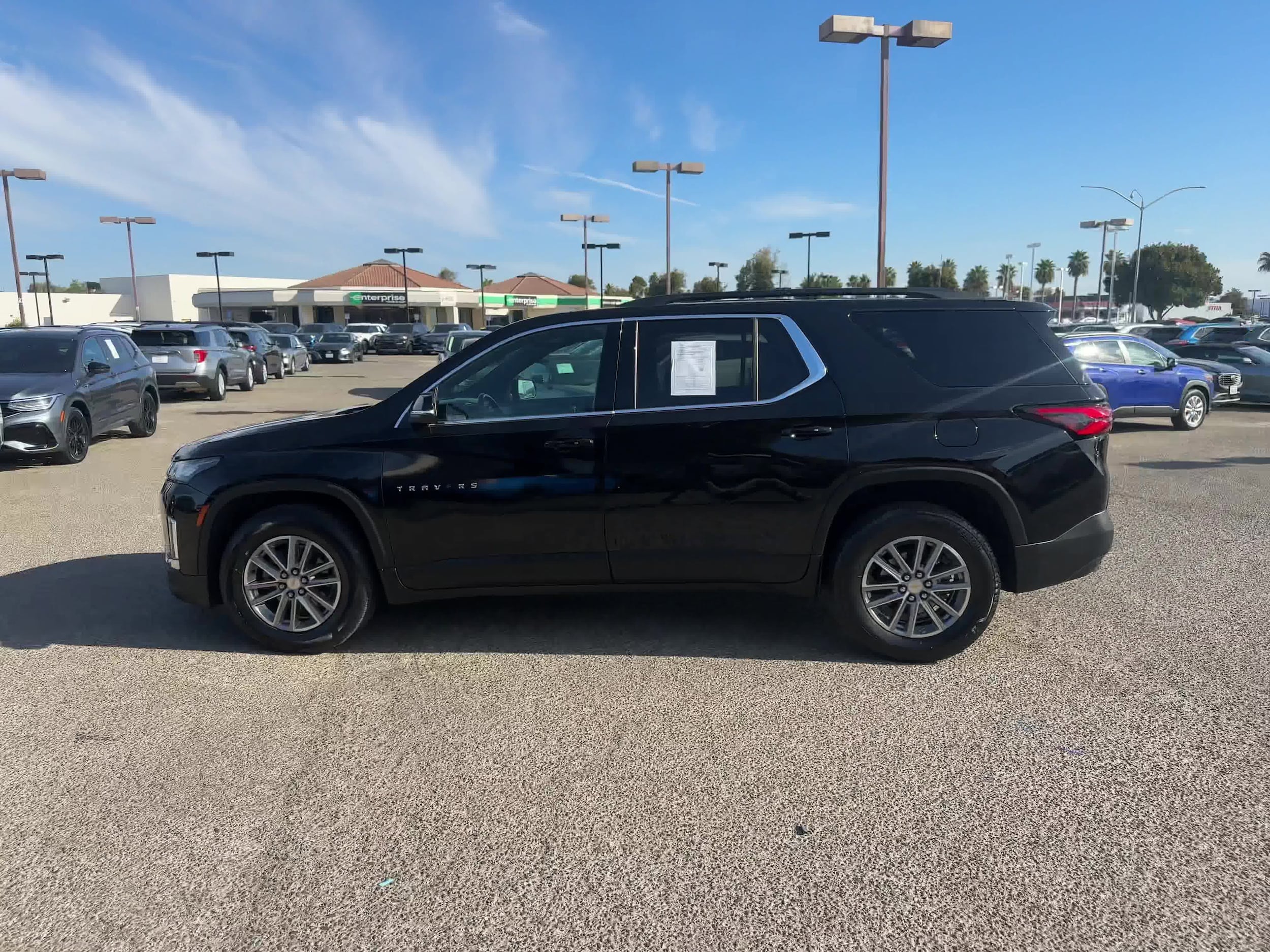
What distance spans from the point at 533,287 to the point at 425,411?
82.7m

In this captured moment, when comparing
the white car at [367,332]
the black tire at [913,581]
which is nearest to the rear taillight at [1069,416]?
the black tire at [913,581]

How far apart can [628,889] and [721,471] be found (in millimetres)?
2135

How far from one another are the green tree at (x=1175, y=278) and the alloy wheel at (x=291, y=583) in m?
99.7

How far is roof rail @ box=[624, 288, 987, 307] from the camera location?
470cm

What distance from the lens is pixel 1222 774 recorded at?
3.35m

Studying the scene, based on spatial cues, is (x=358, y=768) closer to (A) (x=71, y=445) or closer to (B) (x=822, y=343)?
(B) (x=822, y=343)

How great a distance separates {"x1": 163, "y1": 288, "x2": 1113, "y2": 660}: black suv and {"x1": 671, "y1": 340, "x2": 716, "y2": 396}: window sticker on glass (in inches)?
0.4

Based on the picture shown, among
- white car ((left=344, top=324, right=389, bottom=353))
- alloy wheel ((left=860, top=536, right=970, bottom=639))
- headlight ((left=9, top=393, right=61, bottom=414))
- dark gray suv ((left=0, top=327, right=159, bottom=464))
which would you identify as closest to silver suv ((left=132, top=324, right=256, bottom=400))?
dark gray suv ((left=0, top=327, right=159, bottom=464))

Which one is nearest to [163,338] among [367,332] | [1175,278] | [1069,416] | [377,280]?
[1069,416]

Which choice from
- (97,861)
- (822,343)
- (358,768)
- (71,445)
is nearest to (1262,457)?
(822,343)

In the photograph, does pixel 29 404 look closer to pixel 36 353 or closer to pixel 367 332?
pixel 36 353

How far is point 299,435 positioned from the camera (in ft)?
15.0

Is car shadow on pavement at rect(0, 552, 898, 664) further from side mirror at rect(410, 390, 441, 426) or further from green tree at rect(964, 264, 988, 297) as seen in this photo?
green tree at rect(964, 264, 988, 297)

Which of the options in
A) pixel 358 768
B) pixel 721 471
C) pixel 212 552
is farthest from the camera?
pixel 212 552
